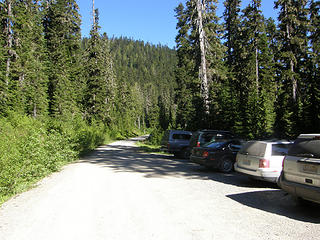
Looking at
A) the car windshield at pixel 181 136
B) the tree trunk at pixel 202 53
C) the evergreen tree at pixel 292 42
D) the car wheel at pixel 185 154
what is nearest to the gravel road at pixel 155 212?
the car wheel at pixel 185 154

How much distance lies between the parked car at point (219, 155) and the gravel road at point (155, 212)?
217cm

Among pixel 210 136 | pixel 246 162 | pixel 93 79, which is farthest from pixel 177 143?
pixel 93 79

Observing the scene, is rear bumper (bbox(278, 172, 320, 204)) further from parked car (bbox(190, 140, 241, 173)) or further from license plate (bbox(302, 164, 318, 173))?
parked car (bbox(190, 140, 241, 173))

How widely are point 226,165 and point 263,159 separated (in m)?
3.44

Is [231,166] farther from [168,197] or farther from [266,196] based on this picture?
[168,197]

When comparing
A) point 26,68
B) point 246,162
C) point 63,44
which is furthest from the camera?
point 63,44

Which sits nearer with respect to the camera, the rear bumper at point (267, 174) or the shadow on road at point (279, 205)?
the shadow on road at point (279, 205)

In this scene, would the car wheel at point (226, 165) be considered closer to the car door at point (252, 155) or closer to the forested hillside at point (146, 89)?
the car door at point (252, 155)

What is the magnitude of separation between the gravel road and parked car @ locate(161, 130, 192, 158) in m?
9.17

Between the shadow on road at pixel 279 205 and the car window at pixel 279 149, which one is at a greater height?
the car window at pixel 279 149

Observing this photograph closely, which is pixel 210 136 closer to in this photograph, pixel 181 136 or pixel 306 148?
pixel 181 136

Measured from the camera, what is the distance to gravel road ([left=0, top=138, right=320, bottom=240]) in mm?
4477

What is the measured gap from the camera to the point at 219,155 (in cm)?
1127

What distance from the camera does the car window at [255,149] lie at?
8.30m
